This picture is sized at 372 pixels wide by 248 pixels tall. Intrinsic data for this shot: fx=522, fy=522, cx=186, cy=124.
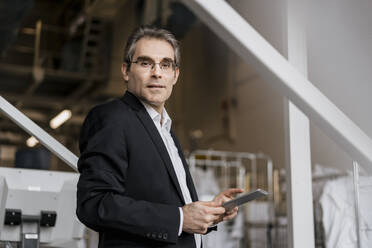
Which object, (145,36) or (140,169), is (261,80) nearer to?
(145,36)

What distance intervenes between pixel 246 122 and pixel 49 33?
530cm

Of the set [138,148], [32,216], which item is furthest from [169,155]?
[32,216]

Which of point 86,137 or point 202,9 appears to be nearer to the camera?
point 202,9

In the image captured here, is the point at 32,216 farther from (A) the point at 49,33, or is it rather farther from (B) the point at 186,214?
(A) the point at 49,33

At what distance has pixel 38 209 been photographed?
2367mm

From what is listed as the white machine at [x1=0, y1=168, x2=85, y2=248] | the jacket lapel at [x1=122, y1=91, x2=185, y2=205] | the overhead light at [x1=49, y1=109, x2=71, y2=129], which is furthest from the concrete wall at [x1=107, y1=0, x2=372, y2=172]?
the overhead light at [x1=49, y1=109, x2=71, y2=129]

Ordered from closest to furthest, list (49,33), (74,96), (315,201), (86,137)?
(86,137)
(315,201)
(74,96)
(49,33)

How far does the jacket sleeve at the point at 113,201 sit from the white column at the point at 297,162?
61 centimetres

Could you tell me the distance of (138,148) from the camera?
1.31 metres

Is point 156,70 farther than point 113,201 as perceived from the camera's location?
Yes

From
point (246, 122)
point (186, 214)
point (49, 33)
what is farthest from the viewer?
point (49, 33)

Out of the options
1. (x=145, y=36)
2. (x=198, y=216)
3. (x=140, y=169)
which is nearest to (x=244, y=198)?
(x=198, y=216)

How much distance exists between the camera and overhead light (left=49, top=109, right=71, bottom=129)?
29.7ft

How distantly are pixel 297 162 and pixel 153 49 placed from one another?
2.28 ft
